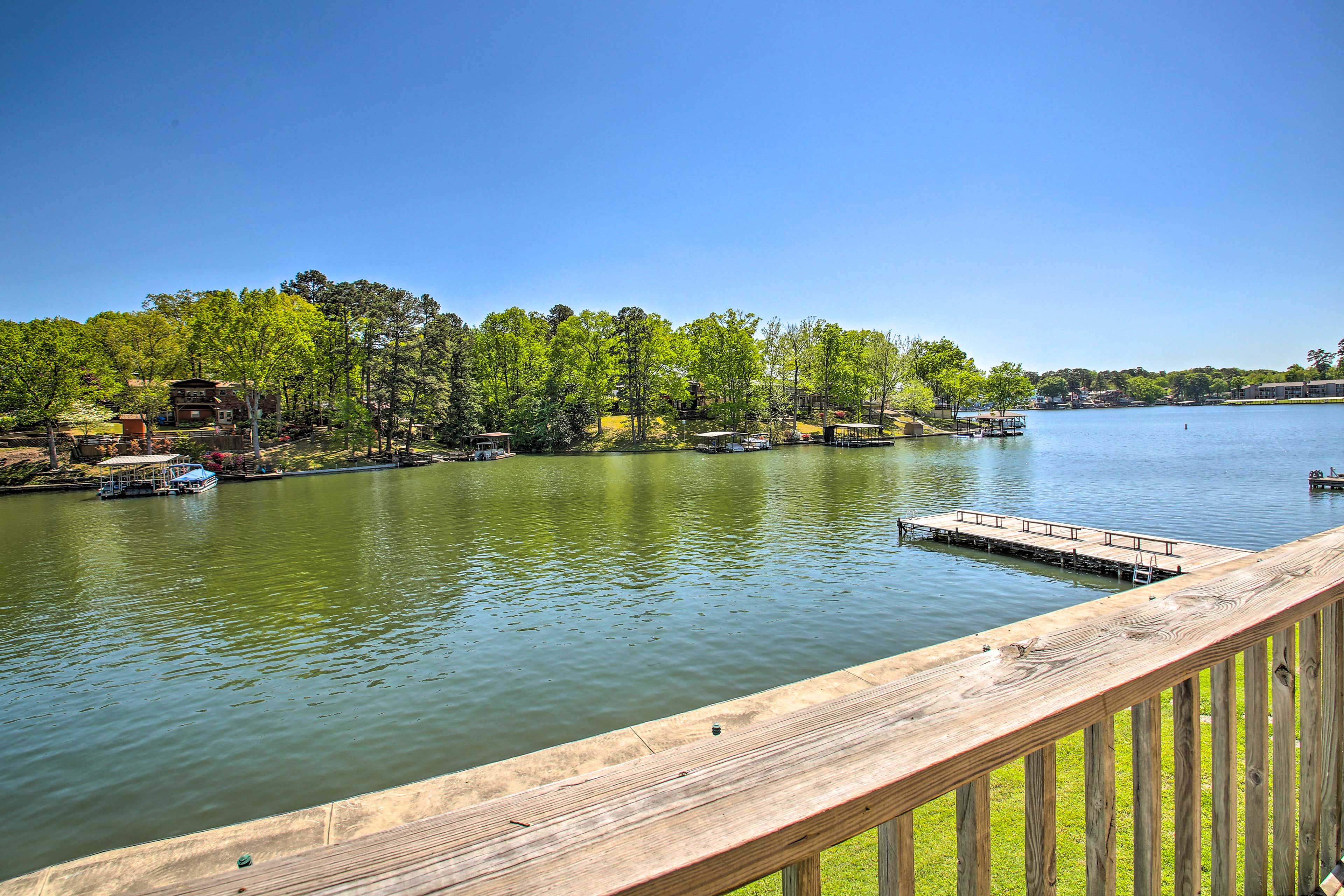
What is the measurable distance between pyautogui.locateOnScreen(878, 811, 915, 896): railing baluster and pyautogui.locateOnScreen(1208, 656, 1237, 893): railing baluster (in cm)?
104

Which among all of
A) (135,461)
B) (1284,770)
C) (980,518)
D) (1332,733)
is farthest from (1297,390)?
(135,461)

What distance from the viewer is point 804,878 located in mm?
1167

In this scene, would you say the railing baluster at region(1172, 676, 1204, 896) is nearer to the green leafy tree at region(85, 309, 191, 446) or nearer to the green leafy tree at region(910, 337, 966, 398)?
the green leafy tree at region(85, 309, 191, 446)

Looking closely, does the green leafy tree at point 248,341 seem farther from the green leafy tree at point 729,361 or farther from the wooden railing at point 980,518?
the wooden railing at point 980,518

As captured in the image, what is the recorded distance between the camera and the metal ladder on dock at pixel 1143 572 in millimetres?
16359

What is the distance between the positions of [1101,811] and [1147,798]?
21cm

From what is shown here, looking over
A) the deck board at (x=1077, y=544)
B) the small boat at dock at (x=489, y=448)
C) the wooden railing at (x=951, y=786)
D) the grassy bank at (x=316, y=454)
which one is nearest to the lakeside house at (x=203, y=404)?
the grassy bank at (x=316, y=454)

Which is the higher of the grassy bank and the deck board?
the grassy bank

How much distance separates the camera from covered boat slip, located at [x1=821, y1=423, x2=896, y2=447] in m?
72.5

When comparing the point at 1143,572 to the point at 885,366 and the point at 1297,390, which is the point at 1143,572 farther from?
the point at 1297,390


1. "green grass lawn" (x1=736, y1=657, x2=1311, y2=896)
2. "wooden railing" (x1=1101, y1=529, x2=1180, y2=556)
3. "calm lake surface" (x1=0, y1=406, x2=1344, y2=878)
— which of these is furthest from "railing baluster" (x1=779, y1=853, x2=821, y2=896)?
"wooden railing" (x1=1101, y1=529, x2=1180, y2=556)

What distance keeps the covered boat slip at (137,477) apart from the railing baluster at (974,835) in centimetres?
5405

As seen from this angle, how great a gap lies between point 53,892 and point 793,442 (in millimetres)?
77972

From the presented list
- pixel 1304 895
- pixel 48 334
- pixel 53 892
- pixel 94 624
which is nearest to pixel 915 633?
pixel 1304 895
